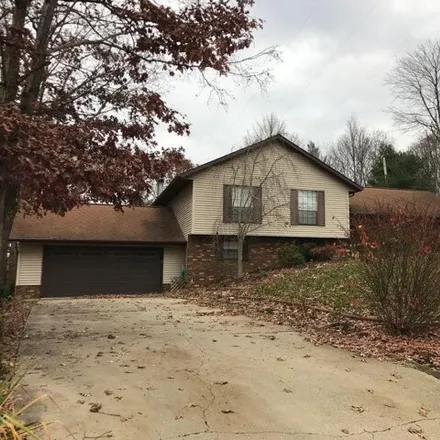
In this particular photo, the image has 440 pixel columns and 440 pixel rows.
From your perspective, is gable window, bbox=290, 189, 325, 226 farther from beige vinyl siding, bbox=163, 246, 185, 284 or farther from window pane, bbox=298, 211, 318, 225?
beige vinyl siding, bbox=163, 246, 185, 284

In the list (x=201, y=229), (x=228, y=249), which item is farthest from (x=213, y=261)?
(x=201, y=229)

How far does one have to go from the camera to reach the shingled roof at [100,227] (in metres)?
19.0

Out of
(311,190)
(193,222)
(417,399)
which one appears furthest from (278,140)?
(417,399)

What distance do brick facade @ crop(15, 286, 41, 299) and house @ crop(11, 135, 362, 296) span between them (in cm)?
4

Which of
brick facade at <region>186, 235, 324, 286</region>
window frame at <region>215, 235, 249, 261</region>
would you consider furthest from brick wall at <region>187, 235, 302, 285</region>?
window frame at <region>215, 235, 249, 261</region>

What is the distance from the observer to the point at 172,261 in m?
20.8

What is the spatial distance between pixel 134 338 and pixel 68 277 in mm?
12750

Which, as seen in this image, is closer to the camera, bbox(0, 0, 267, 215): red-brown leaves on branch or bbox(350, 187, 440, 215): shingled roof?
bbox(0, 0, 267, 215): red-brown leaves on branch

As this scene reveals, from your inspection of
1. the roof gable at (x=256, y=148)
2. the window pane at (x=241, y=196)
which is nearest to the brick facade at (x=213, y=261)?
the window pane at (x=241, y=196)

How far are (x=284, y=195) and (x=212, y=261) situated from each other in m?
4.33

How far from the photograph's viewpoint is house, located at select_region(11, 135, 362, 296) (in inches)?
757

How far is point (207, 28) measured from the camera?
808 centimetres

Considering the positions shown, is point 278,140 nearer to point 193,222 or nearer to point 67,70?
point 193,222

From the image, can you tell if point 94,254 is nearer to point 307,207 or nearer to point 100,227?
point 100,227
